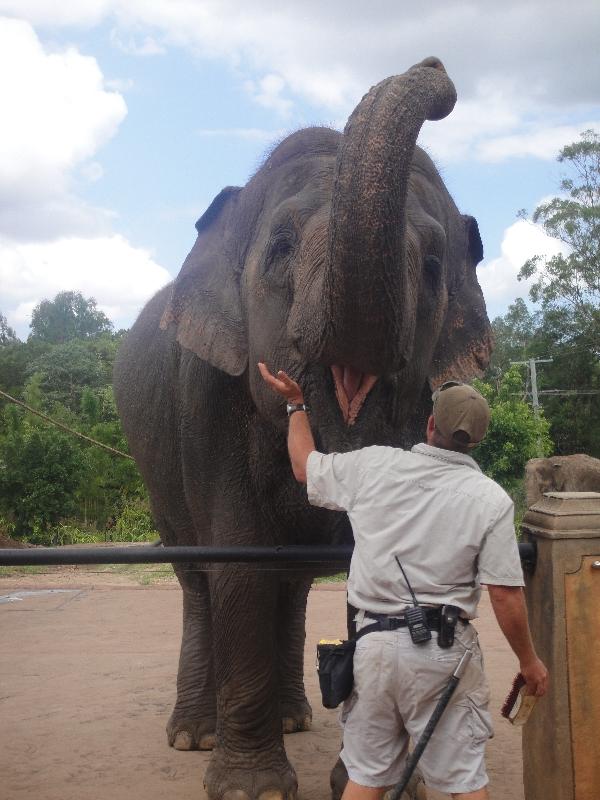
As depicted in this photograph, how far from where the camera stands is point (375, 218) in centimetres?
231

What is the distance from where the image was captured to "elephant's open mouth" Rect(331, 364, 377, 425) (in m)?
2.70

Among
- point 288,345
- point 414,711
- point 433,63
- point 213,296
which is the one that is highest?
point 433,63

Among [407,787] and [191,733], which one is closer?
[407,787]

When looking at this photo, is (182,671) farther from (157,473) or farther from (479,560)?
(479,560)

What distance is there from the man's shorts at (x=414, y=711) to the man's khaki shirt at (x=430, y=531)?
3.8 inches

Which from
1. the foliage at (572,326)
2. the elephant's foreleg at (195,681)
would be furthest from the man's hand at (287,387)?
the foliage at (572,326)

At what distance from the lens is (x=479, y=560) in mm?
2180

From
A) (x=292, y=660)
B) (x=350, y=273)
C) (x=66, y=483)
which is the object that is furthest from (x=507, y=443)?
(x=350, y=273)

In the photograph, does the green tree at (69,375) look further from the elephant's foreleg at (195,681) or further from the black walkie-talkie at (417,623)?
the black walkie-talkie at (417,623)

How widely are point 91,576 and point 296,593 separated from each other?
6494 mm

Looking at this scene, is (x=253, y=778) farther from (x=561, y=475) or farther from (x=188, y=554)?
(x=561, y=475)

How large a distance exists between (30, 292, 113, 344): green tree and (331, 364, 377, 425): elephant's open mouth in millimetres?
66317

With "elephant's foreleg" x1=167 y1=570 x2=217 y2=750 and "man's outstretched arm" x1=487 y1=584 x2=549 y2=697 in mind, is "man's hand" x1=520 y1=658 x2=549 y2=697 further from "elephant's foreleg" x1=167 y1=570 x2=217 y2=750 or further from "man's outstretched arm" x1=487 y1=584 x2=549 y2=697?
"elephant's foreleg" x1=167 y1=570 x2=217 y2=750

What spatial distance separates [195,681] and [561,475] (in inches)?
397
